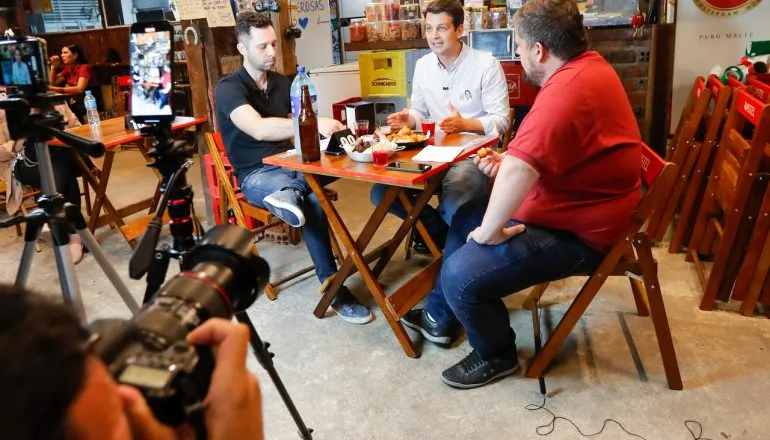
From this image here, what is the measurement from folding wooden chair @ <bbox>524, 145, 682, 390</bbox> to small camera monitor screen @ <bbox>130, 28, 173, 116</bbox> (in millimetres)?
1363

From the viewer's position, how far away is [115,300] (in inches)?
112

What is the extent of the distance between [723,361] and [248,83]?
2.23 metres

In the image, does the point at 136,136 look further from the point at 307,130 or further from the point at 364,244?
the point at 364,244

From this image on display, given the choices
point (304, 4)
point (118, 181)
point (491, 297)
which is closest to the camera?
point (491, 297)

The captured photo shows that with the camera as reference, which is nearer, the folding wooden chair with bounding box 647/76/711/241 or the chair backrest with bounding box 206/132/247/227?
the chair backrest with bounding box 206/132/247/227

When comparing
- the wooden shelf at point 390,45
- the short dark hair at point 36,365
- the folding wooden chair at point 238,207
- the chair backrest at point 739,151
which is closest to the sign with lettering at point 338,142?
the folding wooden chair at point 238,207

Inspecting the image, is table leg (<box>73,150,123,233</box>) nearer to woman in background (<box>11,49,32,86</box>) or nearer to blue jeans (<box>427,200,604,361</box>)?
woman in background (<box>11,49,32,86</box>)

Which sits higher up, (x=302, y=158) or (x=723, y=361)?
(x=302, y=158)

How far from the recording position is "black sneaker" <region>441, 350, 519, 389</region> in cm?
204

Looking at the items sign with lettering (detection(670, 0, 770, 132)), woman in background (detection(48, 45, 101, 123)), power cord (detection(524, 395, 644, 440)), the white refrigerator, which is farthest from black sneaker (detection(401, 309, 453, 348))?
woman in background (detection(48, 45, 101, 123))

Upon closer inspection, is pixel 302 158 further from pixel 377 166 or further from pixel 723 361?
pixel 723 361

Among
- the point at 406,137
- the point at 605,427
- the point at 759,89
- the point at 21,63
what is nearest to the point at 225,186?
the point at 406,137

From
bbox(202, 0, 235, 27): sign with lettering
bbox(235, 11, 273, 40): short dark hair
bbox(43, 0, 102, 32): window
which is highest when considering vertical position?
bbox(43, 0, 102, 32): window

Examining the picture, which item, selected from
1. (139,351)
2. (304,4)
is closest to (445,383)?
(139,351)
